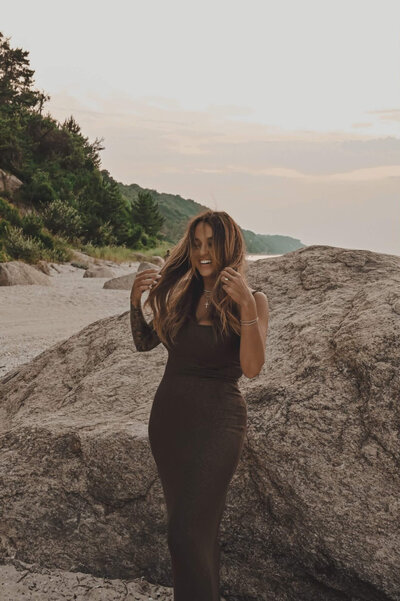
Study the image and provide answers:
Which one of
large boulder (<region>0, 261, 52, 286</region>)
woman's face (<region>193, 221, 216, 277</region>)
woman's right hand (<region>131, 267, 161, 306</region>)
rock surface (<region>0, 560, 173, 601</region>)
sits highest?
woman's face (<region>193, 221, 216, 277</region>)

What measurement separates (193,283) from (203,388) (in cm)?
50

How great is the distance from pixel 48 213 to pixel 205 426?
27480 millimetres

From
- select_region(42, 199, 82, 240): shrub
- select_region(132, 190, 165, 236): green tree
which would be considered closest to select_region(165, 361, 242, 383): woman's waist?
select_region(42, 199, 82, 240): shrub

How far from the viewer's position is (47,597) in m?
3.40

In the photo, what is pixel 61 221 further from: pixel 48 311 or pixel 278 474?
pixel 278 474

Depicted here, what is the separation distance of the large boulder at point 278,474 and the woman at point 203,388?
2.23ft

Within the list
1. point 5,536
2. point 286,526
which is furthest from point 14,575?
point 286,526

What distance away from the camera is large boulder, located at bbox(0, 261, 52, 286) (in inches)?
660

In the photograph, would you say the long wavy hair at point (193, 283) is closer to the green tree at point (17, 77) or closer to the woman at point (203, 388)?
the woman at point (203, 388)

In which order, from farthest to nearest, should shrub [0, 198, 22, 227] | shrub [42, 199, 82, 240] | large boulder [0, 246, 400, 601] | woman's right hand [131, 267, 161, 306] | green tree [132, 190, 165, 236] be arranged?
green tree [132, 190, 165, 236] < shrub [42, 199, 82, 240] < shrub [0, 198, 22, 227] < large boulder [0, 246, 400, 601] < woman's right hand [131, 267, 161, 306]

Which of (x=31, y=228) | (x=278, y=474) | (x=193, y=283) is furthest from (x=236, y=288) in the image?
(x=31, y=228)

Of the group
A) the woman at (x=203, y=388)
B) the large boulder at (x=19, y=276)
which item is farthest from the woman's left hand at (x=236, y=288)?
the large boulder at (x=19, y=276)

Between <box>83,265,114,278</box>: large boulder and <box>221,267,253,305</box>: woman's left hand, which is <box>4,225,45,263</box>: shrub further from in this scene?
<box>221,267,253,305</box>: woman's left hand

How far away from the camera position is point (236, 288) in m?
2.45
